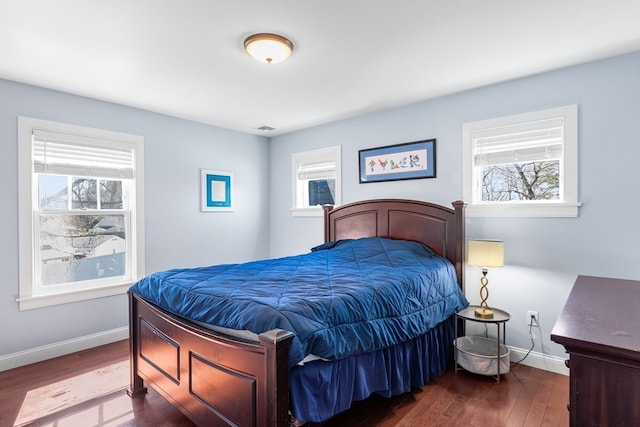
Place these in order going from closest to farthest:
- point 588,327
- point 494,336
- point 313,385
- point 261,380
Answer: point 588,327
point 261,380
point 313,385
point 494,336

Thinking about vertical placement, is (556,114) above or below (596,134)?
above

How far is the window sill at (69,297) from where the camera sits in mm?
2963

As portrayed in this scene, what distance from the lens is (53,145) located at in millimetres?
3117

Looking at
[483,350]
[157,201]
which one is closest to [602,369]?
[483,350]

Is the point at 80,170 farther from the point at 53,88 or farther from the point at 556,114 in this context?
the point at 556,114

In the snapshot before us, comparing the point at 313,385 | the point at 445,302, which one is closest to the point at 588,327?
the point at 313,385

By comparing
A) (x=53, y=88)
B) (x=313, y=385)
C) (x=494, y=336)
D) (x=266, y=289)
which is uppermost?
(x=53, y=88)

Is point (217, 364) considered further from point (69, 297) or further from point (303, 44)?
point (69, 297)

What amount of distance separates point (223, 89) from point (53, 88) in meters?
1.51

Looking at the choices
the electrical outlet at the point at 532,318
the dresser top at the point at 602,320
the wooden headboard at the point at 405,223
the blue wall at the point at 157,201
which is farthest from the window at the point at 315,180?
the dresser top at the point at 602,320

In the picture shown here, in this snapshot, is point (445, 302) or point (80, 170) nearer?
point (445, 302)

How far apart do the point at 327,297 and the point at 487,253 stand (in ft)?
5.09

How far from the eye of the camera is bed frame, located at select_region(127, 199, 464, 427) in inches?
54.6

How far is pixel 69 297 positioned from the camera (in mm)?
3172
